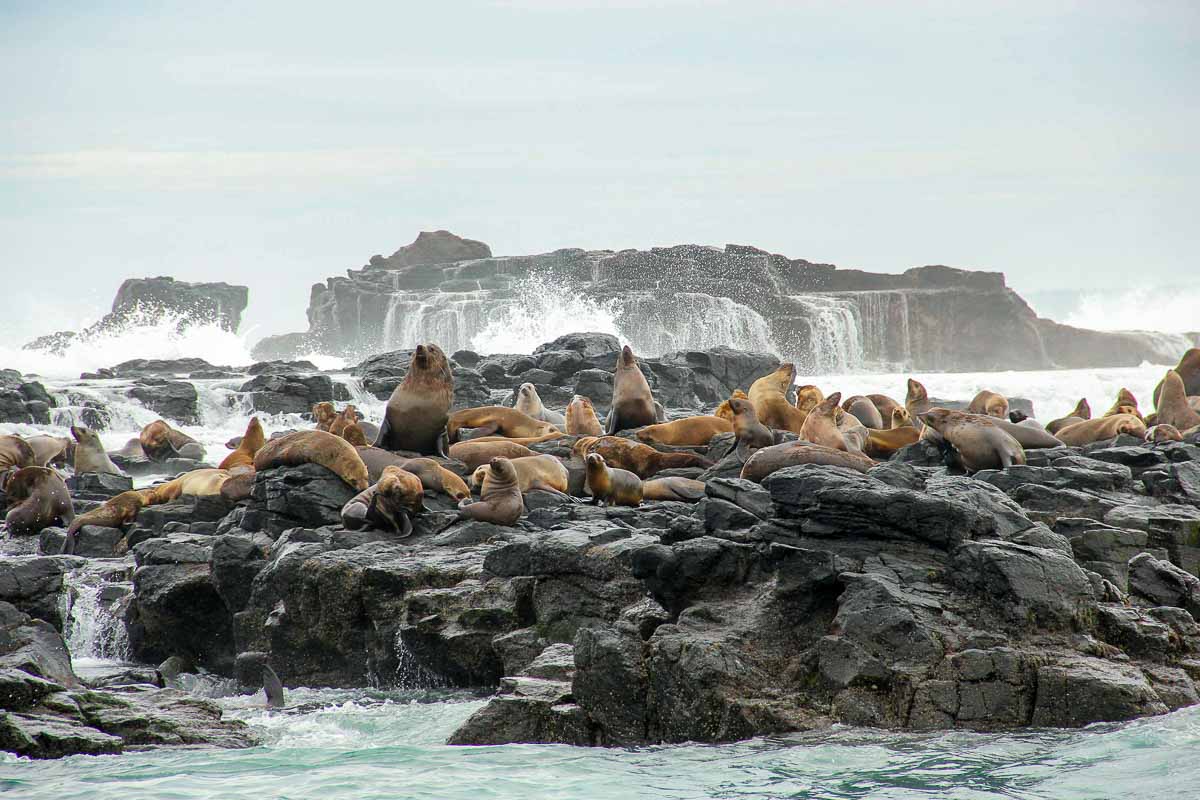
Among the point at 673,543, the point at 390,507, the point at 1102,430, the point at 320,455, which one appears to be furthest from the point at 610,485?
the point at 1102,430

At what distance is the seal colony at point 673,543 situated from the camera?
6406 millimetres

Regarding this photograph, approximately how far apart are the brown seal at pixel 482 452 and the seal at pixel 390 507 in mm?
2608

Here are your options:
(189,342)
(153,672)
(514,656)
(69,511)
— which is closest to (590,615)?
(514,656)

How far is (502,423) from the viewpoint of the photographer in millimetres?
15672

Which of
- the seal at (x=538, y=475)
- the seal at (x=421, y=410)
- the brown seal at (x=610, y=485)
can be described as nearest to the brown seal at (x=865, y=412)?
the brown seal at (x=610, y=485)

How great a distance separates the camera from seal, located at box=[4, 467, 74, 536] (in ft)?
43.4

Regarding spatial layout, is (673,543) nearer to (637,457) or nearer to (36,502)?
(637,457)

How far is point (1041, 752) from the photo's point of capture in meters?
5.73

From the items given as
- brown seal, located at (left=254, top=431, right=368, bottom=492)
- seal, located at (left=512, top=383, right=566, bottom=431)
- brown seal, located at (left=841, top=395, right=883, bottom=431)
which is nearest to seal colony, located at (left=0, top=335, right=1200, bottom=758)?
brown seal, located at (left=254, top=431, right=368, bottom=492)

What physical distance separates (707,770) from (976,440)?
22.8 ft

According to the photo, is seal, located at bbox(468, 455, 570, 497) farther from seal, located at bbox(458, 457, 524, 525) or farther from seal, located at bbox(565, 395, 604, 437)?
seal, located at bbox(565, 395, 604, 437)

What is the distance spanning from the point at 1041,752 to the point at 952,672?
0.61 m

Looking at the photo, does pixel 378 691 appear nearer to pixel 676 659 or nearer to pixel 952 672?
pixel 676 659

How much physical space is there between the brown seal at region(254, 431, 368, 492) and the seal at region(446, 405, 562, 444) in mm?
3970
